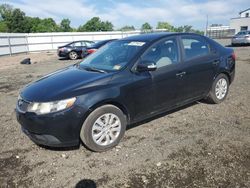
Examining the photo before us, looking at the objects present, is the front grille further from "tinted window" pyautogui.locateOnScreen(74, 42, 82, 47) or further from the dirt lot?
"tinted window" pyautogui.locateOnScreen(74, 42, 82, 47)

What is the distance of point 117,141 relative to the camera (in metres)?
4.04

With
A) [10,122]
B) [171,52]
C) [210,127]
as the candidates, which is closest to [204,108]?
[210,127]

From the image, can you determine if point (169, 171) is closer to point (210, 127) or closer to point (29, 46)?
point (210, 127)

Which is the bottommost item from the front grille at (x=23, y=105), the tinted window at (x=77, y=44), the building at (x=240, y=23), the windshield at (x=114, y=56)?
the front grille at (x=23, y=105)

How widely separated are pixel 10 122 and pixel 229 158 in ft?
13.7

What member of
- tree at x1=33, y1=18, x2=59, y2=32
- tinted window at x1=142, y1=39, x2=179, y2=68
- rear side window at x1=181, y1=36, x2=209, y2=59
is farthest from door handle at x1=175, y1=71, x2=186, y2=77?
tree at x1=33, y1=18, x2=59, y2=32

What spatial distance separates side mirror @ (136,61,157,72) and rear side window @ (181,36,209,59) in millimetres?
1061

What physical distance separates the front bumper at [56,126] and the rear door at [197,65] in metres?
2.27

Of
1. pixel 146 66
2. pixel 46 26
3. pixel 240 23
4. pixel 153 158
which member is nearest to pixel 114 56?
pixel 146 66

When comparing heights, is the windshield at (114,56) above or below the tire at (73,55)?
above

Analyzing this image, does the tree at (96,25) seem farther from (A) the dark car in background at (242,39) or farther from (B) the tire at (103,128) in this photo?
(B) the tire at (103,128)

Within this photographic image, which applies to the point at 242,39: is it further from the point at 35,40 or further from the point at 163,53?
the point at 35,40

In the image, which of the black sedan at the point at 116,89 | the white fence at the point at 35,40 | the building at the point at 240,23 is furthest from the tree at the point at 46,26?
the black sedan at the point at 116,89

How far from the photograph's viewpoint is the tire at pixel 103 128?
3691 millimetres
